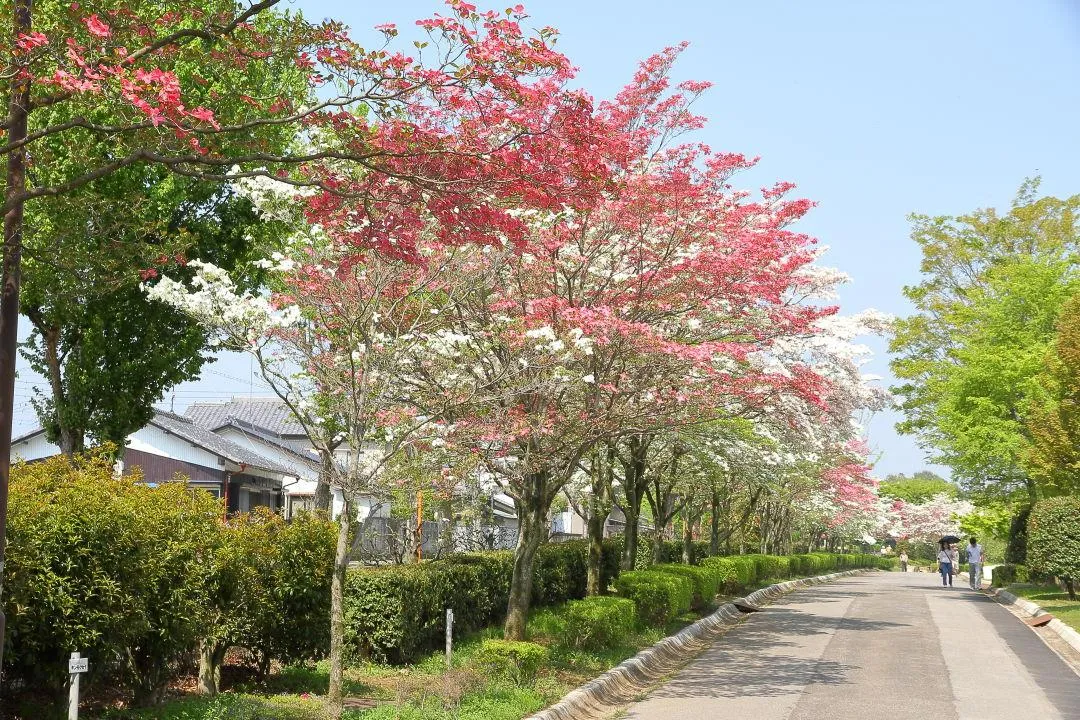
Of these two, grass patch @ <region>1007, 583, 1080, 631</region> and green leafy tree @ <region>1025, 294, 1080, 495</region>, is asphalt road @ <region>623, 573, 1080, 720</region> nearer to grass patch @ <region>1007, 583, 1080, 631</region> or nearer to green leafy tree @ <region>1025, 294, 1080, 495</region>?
grass patch @ <region>1007, 583, 1080, 631</region>

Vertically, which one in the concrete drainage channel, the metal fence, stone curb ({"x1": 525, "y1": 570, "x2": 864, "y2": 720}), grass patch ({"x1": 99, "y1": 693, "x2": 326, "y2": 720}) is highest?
the metal fence

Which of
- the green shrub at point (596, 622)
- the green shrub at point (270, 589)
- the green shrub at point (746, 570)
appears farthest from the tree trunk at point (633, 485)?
the green shrub at point (270, 589)

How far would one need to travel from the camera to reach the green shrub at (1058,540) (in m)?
26.1

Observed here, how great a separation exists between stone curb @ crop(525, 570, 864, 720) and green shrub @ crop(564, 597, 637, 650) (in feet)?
1.68

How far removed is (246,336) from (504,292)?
5089 millimetres

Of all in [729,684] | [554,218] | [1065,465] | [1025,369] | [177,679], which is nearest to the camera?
[177,679]

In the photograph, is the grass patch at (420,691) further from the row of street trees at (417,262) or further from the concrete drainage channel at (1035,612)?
the concrete drainage channel at (1035,612)

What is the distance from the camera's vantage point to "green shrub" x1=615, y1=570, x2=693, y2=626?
60.5 ft

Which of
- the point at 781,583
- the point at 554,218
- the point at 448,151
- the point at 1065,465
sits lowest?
the point at 781,583

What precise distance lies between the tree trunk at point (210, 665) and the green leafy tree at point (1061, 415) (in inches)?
819

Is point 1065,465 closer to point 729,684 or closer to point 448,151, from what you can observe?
point 729,684

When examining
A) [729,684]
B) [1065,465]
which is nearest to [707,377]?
[729,684]

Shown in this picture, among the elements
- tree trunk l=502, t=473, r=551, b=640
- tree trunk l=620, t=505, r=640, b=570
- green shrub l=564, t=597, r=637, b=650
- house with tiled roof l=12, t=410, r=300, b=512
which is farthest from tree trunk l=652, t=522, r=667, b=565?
tree trunk l=502, t=473, r=551, b=640

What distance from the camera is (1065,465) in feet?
84.3
